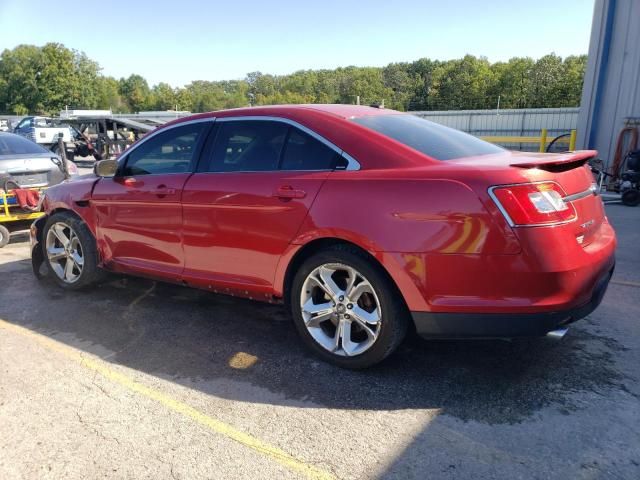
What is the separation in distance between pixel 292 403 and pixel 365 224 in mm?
1095

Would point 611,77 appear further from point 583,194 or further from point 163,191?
point 163,191

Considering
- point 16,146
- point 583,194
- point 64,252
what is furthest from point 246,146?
point 16,146

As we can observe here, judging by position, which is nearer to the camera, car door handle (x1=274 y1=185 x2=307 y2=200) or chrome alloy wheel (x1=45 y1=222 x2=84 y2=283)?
car door handle (x1=274 y1=185 x2=307 y2=200)

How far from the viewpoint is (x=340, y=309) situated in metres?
3.26

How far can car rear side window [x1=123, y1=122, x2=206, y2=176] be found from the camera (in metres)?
4.11

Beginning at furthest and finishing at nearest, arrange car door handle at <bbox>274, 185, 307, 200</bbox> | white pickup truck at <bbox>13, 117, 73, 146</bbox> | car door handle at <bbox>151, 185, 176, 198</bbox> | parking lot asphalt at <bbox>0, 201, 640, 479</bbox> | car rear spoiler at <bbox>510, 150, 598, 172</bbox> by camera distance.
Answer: white pickup truck at <bbox>13, 117, 73, 146</bbox>, car door handle at <bbox>151, 185, 176, 198</bbox>, car door handle at <bbox>274, 185, 307, 200</bbox>, car rear spoiler at <bbox>510, 150, 598, 172</bbox>, parking lot asphalt at <bbox>0, 201, 640, 479</bbox>

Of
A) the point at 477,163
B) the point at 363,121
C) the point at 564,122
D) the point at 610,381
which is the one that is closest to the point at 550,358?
the point at 610,381

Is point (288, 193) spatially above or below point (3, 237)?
above

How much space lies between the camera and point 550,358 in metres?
3.39

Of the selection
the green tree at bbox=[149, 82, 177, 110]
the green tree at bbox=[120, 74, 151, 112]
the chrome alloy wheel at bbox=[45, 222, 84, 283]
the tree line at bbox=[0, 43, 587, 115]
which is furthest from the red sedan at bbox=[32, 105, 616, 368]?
the green tree at bbox=[120, 74, 151, 112]

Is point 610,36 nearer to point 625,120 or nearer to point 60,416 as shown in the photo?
point 625,120

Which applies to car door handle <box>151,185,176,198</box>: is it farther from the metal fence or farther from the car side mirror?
the metal fence

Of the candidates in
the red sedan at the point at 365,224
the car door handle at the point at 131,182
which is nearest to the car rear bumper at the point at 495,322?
the red sedan at the point at 365,224

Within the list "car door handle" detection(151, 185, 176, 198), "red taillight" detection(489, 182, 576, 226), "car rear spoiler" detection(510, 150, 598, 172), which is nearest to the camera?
"red taillight" detection(489, 182, 576, 226)
